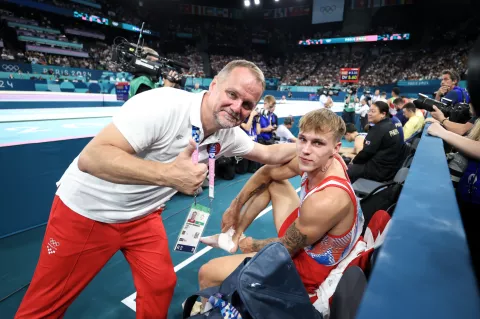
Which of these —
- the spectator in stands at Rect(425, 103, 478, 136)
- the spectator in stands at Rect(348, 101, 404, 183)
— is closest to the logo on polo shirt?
the spectator in stands at Rect(425, 103, 478, 136)

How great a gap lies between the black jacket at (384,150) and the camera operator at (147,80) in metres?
2.80

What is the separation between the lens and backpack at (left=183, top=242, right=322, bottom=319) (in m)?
0.94

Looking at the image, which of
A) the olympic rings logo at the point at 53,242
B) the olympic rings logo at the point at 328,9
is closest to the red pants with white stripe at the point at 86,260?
the olympic rings logo at the point at 53,242

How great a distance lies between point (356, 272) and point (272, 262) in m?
0.30

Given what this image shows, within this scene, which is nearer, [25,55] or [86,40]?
[25,55]

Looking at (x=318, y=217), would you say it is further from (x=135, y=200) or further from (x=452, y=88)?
(x=452, y=88)

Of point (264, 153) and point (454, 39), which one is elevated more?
point (454, 39)

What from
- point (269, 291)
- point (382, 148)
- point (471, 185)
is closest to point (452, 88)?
point (382, 148)

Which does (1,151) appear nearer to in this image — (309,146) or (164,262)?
(164,262)

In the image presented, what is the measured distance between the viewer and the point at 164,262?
1.72 m

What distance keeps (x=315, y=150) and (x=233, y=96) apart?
58 centimetres

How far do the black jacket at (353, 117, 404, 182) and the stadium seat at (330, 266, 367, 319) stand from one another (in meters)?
3.33

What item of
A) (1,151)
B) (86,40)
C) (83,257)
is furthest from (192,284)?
(86,40)

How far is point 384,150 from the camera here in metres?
3.94
